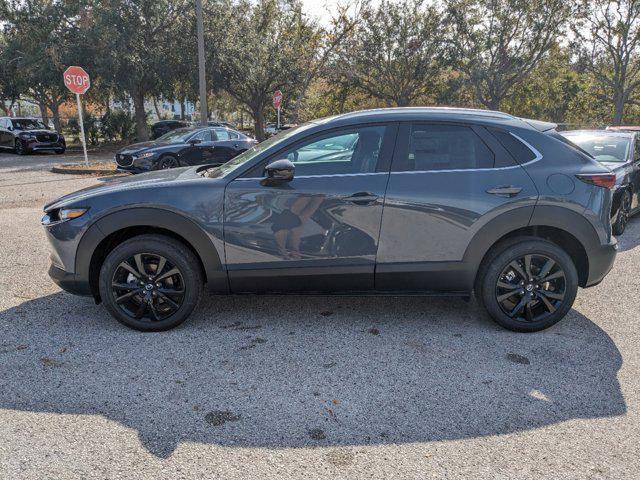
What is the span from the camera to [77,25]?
23.1 metres

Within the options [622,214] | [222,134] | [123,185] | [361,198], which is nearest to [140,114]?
[222,134]

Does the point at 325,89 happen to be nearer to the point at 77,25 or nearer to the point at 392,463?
the point at 77,25

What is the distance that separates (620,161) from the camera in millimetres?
7625

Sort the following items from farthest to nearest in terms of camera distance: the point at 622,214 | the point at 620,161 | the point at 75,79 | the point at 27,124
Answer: the point at 27,124 → the point at 75,79 → the point at 620,161 → the point at 622,214

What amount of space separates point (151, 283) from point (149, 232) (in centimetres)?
40

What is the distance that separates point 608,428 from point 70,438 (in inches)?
115

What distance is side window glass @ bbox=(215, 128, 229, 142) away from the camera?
13953 millimetres

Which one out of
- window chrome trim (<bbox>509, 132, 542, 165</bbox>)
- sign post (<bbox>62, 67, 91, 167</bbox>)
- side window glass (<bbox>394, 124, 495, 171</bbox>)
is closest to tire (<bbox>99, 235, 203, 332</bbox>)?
side window glass (<bbox>394, 124, 495, 171</bbox>)

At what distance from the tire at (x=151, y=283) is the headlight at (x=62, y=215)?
1.25 feet

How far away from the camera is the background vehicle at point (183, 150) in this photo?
12.7 m

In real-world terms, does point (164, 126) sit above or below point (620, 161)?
above

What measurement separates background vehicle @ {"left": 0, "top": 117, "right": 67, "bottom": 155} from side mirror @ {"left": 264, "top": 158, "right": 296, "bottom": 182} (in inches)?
849

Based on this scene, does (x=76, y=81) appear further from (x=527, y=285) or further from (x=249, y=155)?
Answer: (x=527, y=285)

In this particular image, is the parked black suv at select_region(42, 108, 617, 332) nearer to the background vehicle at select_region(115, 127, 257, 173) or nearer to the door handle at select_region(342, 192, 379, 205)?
the door handle at select_region(342, 192, 379, 205)
